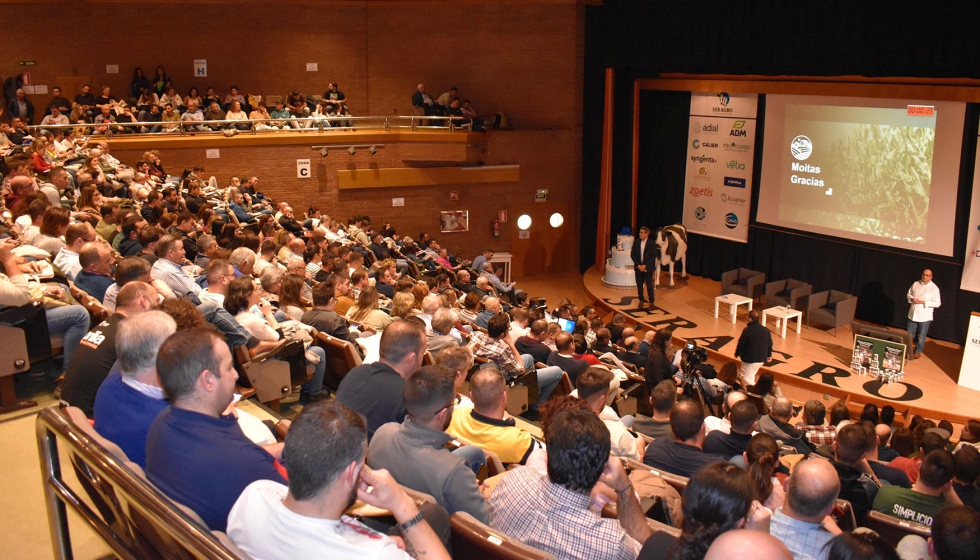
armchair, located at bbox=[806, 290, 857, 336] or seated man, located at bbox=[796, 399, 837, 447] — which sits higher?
seated man, located at bbox=[796, 399, 837, 447]

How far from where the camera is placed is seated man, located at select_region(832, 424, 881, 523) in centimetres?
507

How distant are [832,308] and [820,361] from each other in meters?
1.89

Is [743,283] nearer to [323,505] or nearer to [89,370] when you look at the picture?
[89,370]

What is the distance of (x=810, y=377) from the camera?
11.9 m

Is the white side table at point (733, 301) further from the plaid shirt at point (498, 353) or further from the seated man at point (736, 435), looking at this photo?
the seated man at point (736, 435)

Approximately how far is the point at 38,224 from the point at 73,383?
4179mm

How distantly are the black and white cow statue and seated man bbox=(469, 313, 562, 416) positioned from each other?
980cm

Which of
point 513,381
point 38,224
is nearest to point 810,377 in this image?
point 513,381

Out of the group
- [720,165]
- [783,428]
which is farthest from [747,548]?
[720,165]

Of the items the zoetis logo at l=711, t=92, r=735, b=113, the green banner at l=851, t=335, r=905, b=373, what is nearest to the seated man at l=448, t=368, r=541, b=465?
the green banner at l=851, t=335, r=905, b=373

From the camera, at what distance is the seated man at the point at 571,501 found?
2885 mm

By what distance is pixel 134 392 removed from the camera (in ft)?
10.7

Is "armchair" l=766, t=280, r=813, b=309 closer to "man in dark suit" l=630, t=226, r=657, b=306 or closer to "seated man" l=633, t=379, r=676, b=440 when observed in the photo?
"man in dark suit" l=630, t=226, r=657, b=306

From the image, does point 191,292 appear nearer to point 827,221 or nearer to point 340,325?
point 340,325
